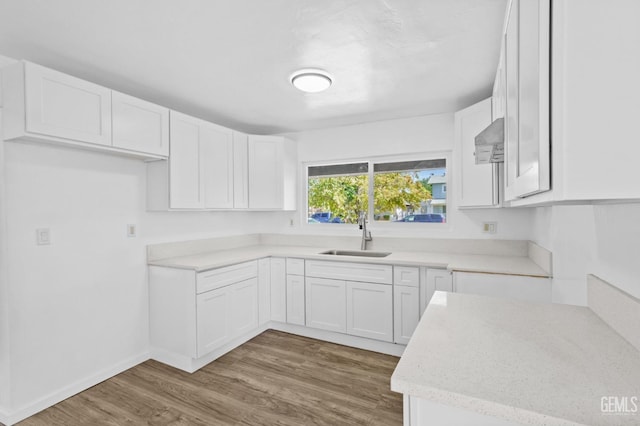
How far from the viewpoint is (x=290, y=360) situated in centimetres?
282

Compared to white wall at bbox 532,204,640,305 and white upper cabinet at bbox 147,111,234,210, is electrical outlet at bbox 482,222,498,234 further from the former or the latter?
white upper cabinet at bbox 147,111,234,210

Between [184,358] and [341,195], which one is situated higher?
[341,195]

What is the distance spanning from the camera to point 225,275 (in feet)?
9.57

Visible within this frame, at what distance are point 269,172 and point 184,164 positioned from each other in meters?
1.08

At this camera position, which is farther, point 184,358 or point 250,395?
point 184,358

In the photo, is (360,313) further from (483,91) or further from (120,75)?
(120,75)

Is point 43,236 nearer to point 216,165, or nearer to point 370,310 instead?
point 216,165

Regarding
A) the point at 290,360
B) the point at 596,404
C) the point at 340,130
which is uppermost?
the point at 340,130

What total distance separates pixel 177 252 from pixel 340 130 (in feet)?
7.39

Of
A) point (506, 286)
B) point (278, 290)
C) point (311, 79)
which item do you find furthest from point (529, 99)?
point (278, 290)

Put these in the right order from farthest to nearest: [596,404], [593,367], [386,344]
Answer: [386,344]
[593,367]
[596,404]

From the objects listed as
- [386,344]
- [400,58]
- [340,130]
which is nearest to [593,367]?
[400,58]

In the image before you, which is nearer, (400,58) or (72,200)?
(400,58)

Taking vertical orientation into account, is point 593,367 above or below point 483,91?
below
